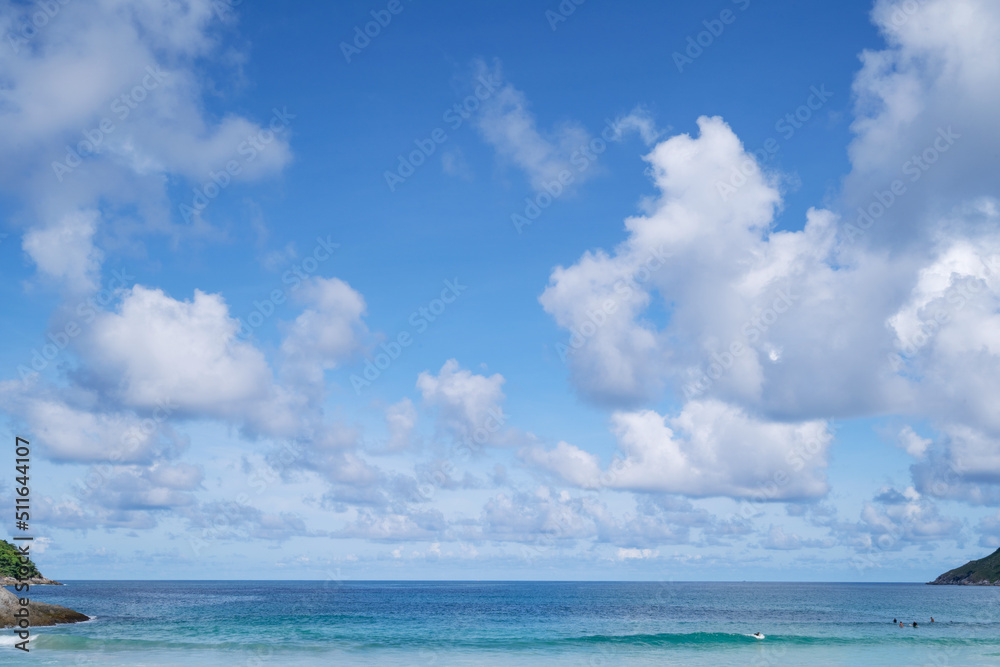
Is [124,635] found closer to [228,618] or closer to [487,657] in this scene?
[228,618]

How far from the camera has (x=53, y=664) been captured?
40688 mm

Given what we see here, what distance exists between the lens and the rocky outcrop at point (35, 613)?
174 feet

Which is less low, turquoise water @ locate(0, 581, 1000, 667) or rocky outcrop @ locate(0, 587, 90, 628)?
rocky outcrop @ locate(0, 587, 90, 628)

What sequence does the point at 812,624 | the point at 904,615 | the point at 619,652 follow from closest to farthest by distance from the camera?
1. the point at 619,652
2. the point at 812,624
3. the point at 904,615

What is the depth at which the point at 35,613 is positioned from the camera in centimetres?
5775

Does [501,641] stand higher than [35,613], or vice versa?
[35,613]

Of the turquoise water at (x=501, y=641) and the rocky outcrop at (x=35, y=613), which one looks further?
the rocky outcrop at (x=35, y=613)

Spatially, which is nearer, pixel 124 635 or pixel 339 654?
pixel 339 654

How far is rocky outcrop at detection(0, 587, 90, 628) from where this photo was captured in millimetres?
53125

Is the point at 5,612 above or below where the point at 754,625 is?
above

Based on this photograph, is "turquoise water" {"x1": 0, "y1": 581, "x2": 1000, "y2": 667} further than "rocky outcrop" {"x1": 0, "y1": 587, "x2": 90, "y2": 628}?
No

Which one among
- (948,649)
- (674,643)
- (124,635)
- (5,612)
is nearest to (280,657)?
(124,635)

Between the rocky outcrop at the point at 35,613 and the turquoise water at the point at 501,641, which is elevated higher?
the rocky outcrop at the point at 35,613

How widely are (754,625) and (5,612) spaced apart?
6946 cm
